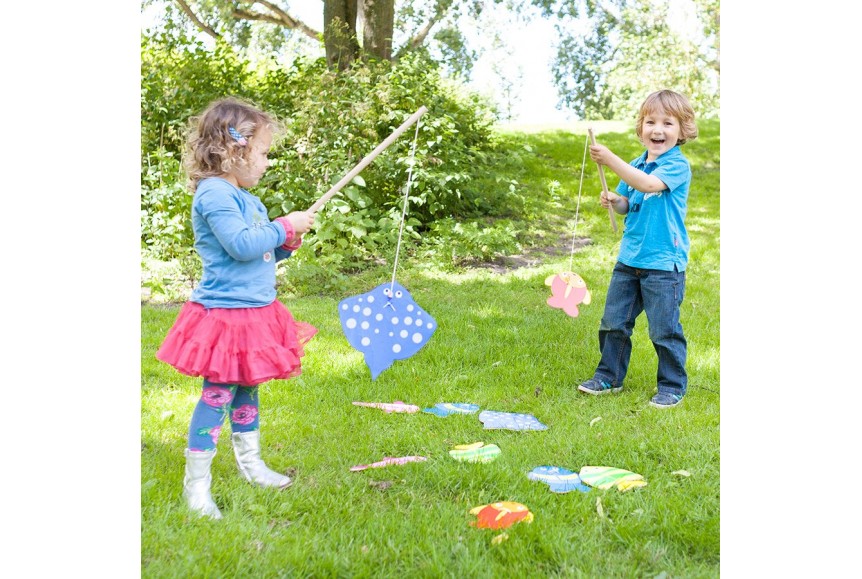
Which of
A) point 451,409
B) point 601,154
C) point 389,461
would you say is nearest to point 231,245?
point 389,461

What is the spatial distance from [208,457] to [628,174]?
192 centimetres

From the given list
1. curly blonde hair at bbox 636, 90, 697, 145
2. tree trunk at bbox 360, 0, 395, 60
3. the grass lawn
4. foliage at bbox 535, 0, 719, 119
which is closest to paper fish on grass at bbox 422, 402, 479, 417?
the grass lawn

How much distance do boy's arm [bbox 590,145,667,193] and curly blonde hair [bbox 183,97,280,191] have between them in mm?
1304

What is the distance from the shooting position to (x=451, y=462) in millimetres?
2662

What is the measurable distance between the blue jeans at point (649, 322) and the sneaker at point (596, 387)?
0.9 inches

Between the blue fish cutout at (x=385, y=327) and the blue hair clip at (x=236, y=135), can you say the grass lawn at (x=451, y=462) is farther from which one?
the blue hair clip at (x=236, y=135)

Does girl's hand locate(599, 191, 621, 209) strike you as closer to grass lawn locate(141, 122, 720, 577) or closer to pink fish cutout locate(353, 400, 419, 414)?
grass lawn locate(141, 122, 720, 577)

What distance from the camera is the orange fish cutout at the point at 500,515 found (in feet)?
7.18

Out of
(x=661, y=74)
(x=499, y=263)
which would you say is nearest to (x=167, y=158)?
(x=499, y=263)

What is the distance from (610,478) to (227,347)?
128cm

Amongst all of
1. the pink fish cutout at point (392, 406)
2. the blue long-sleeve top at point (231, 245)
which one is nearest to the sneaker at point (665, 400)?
the pink fish cutout at point (392, 406)

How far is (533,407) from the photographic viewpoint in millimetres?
3295
